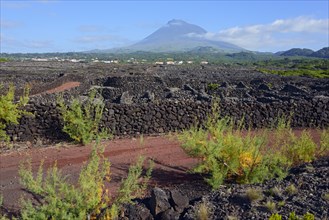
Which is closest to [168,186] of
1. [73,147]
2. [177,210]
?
[177,210]

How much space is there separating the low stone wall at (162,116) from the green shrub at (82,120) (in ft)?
1.14

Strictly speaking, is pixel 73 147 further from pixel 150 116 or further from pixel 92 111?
pixel 150 116

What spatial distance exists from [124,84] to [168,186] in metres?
22.2

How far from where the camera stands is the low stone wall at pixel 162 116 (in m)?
15.7

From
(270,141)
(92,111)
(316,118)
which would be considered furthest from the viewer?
(316,118)

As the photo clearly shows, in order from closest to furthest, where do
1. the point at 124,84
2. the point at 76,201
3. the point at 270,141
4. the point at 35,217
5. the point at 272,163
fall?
the point at 35,217 → the point at 76,201 → the point at 272,163 → the point at 270,141 → the point at 124,84

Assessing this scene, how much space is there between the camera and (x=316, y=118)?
59.7ft

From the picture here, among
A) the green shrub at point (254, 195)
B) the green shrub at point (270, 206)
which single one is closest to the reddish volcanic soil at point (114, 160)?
the green shrub at point (254, 195)

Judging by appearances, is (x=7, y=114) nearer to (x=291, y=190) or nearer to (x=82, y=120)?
(x=82, y=120)

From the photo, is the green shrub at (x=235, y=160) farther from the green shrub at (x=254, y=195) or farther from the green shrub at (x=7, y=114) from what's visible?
the green shrub at (x=7, y=114)

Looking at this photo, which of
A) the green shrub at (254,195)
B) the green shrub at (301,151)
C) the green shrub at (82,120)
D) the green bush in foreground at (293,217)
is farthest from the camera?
the green shrub at (82,120)

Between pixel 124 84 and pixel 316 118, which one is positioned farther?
pixel 124 84

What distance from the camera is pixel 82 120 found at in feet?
50.4

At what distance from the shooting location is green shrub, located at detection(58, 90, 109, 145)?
49.9 ft
